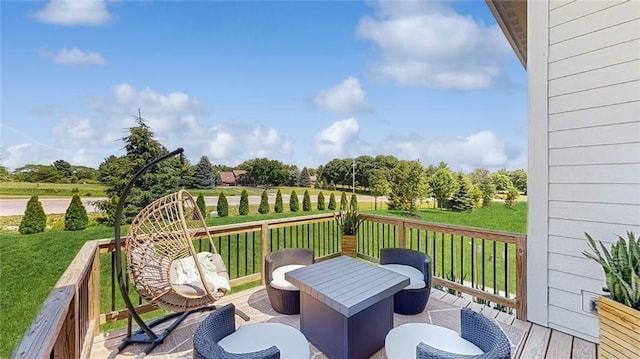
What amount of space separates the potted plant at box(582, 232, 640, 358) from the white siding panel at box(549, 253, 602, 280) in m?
0.58

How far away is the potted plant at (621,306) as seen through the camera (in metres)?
1.88

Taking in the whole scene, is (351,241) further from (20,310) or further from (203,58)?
(20,310)

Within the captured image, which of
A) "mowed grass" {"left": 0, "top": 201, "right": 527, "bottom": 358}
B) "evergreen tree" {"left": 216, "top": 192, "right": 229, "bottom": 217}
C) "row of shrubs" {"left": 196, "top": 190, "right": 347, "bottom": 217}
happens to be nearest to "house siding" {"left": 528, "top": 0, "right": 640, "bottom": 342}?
"mowed grass" {"left": 0, "top": 201, "right": 527, "bottom": 358}

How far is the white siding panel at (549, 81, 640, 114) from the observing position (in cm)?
242

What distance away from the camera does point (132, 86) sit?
23.8 ft

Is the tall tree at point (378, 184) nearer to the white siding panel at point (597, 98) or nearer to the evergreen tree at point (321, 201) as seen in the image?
the evergreen tree at point (321, 201)

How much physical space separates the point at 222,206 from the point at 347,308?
8.24 m

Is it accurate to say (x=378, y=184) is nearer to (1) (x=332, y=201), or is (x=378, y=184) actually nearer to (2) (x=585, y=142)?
(1) (x=332, y=201)

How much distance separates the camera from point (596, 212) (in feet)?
8.56

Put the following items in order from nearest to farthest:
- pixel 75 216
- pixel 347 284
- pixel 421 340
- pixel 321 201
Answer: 1. pixel 421 340
2. pixel 347 284
3. pixel 75 216
4. pixel 321 201

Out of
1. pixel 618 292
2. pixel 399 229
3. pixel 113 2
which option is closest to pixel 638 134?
pixel 618 292

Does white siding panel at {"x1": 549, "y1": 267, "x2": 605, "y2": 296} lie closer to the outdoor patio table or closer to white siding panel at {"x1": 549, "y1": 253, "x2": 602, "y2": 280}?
white siding panel at {"x1": 549, "y1": 253, "x2": 602, "y2": 280}

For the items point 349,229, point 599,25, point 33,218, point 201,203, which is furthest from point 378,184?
point 33,218

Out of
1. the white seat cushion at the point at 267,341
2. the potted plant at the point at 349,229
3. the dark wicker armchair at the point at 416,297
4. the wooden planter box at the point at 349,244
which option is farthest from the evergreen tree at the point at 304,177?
the white seat cushion at the point at 267,341
